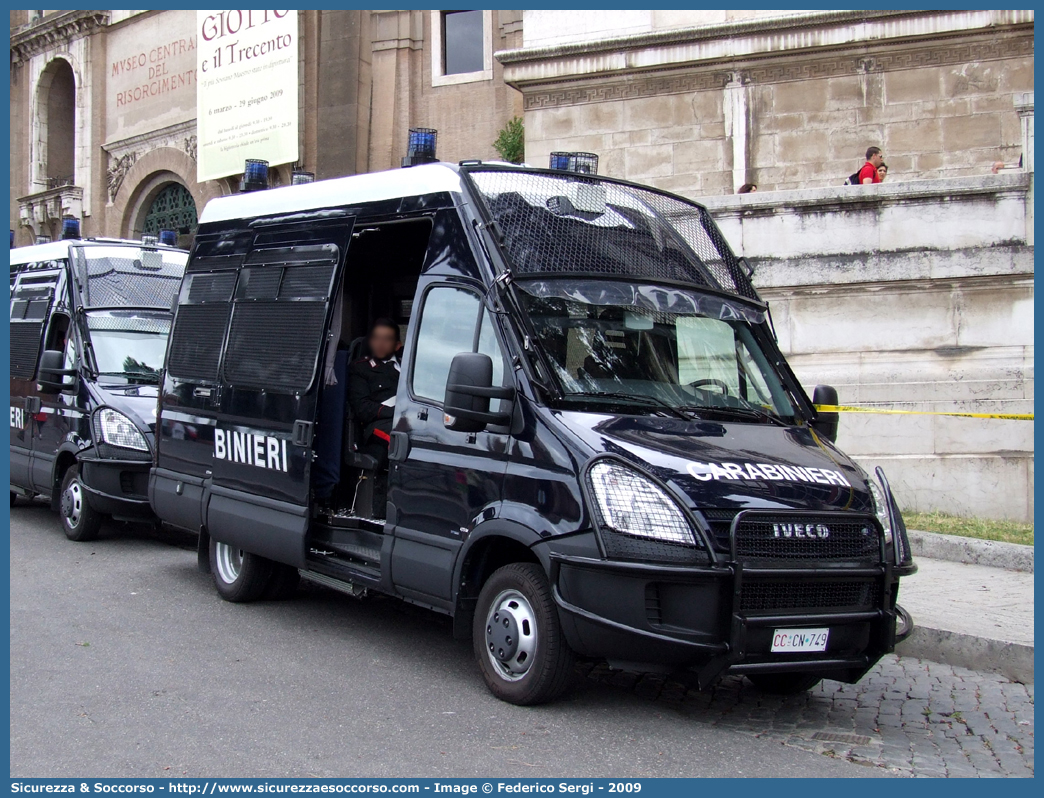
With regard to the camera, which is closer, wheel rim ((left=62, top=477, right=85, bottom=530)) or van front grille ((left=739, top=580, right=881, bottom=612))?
van front grille ((left=739, top=580, right=881, bottom=612))

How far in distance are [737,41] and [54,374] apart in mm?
9895

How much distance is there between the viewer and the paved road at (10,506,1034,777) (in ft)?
16.0

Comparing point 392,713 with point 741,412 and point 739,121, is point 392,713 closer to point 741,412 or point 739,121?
point 741,412

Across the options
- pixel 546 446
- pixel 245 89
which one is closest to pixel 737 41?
pixel 546 446

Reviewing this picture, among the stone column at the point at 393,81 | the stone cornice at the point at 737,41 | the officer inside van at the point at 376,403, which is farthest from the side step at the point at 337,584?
the stone column at the point at 393,81

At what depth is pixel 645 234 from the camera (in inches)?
264

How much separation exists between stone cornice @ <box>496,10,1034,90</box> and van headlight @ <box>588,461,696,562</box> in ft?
38.5

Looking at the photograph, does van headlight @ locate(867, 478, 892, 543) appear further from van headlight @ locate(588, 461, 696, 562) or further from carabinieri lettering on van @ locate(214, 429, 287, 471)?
carabinieri lettering on van @ locate(214, 429, 287, 471)

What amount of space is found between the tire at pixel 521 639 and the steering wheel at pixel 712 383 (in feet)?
4.48

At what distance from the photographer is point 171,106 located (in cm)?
→ 2900

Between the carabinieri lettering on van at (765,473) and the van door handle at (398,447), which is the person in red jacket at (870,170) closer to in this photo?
the carabinieri lettering on van at (765,473)

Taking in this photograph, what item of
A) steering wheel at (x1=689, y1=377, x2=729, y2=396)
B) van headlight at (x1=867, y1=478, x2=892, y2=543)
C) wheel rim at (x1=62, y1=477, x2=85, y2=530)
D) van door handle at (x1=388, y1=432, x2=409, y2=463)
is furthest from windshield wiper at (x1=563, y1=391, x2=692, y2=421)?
wheel rim at (x1=62, y1=477, x2=85, y2=530)

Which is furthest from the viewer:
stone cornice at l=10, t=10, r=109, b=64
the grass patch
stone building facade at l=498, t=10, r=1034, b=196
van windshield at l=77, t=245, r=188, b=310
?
stone cornice at l=10, t=10, r=109, b=64

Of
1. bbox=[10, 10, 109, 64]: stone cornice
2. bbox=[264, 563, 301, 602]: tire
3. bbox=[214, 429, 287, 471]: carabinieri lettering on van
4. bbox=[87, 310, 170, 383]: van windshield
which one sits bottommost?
bbox=[264, 563, 301, 602]: tire
